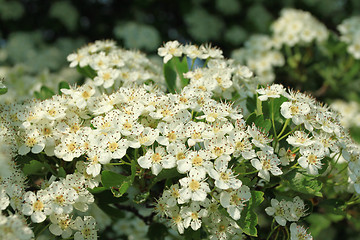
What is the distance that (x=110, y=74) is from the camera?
1.56 m

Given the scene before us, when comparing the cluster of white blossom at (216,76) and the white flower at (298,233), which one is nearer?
the white flower at (298,233)

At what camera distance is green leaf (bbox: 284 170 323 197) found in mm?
1188

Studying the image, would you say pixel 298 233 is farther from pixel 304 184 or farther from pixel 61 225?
pixel 61 225

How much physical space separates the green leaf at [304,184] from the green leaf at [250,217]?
12 cm

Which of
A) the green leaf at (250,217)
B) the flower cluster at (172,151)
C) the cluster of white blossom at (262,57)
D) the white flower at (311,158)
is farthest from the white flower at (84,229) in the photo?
the cluster of white blossom at (262,57)

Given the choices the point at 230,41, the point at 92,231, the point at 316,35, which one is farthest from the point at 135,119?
the point at 230,41

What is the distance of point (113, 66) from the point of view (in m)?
1.66

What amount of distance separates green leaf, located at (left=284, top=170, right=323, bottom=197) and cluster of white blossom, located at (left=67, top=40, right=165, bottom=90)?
0.67 metres

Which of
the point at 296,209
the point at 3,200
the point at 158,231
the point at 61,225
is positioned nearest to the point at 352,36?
the point at 296,209

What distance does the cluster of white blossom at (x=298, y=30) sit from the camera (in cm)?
295

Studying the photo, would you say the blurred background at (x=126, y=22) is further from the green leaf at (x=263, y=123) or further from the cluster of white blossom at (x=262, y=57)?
the green leaf at (x=263, y=123)

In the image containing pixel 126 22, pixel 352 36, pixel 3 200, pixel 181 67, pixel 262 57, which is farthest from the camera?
pixel 126 22

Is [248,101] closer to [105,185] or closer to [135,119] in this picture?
[135,119]

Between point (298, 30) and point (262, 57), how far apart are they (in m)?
0.36
